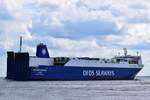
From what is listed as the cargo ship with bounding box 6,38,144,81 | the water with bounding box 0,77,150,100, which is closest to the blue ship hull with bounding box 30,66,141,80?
the cargo ship with bounding box 6,38,144,81

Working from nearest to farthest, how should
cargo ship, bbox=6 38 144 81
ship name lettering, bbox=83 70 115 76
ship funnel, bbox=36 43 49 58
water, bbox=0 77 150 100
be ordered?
water, bbox=0 77 150 100, cargo ship, bbox=6 38 144 81, ship name lettering, bbox=83 70 115 76, ship funnel, bbox=36 43 49 58

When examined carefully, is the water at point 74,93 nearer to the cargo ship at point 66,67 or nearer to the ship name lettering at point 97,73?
the cargo ship at point 66,67

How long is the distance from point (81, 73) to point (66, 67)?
4.10 meters

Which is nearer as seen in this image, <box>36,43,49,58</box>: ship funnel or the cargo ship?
the cargo ship

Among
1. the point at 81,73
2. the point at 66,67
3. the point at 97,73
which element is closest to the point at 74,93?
the point at 66,67

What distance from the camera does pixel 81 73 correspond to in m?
108

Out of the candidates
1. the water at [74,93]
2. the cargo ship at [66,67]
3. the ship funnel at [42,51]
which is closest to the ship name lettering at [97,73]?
the cargo ship at [66,67]

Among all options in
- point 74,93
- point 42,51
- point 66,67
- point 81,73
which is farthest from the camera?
point 42,51

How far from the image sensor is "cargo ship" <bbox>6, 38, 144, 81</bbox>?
346ft

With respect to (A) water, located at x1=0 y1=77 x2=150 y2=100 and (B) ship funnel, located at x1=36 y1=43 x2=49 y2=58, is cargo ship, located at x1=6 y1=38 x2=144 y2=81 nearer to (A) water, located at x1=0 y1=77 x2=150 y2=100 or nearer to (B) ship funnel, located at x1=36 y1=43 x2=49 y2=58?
(B) ship funnel, located at x1=36 y1=43 x2=49 y2=58

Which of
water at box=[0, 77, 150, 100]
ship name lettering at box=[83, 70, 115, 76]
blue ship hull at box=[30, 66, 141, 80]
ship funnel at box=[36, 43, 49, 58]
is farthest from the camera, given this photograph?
ship funnel at box=[36, 43, 49, 58]

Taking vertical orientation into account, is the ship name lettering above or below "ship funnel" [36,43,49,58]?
below

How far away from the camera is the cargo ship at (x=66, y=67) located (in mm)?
105438

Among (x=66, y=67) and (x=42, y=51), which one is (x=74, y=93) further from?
(x=42, y=51)
